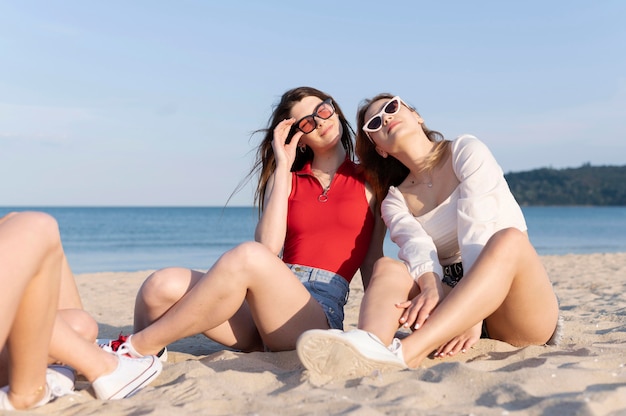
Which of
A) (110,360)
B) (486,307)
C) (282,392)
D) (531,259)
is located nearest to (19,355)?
(110,360)

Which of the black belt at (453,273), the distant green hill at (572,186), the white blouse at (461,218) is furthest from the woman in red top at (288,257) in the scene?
the distant green hill at (572,186)

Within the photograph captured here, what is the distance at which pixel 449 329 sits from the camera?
9.97ft

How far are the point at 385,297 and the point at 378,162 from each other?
4.16 feet

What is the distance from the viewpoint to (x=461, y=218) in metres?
3.45

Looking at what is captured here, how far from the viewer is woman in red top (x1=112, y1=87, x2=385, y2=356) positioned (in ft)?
10.3

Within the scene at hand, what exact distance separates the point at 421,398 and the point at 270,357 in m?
1.26

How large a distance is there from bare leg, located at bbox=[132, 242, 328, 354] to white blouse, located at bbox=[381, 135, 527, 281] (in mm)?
659

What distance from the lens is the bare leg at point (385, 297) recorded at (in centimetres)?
304

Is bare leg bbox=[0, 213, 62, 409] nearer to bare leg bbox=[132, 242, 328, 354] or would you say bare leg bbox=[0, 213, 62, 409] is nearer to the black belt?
bare leg bbox=[132, 242, 328, 354]

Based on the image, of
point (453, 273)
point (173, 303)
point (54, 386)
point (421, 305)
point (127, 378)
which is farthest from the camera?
point (453, 273)

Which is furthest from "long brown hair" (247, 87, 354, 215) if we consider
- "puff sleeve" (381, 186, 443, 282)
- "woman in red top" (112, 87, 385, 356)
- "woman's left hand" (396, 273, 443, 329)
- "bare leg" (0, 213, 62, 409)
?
"bare leg" (0, 213, 62, 409)

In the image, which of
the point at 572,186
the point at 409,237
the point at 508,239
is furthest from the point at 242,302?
the point at 572,186

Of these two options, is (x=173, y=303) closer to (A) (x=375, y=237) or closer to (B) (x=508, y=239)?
(A) (x=375, y=237)

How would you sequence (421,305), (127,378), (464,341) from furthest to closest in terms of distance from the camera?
(464,341) → (421,305) → (127,378)
